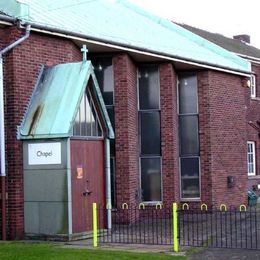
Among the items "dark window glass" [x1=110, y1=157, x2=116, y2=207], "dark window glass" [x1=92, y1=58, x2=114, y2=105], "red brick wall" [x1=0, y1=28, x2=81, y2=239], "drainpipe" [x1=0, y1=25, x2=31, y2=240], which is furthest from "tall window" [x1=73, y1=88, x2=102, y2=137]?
"dark window glass" [x1=92, y1=58, x2=114, y2=105]

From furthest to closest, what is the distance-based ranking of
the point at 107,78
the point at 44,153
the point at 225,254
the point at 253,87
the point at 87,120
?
1. the point at 253,87
2. the point at 107,78
3. the point at 87,120
4. the point at 44,153
5. the point at 225,254

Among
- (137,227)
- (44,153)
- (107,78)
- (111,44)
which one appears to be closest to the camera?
(44,153)

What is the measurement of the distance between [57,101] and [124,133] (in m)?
4.25

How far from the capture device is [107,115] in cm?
1458

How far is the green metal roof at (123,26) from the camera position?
15156 millimetres

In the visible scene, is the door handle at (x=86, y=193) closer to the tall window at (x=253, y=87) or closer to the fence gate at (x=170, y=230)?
the fence gate at (x=170, y=230)

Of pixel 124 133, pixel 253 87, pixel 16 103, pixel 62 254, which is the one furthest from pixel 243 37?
pixel 62 254

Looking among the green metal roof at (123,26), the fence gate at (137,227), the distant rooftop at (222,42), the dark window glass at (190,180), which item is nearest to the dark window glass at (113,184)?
the fence gate at (137,227)

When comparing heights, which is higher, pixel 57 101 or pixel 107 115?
pixel 57 101

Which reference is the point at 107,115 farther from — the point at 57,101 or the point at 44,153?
the point at 44,153

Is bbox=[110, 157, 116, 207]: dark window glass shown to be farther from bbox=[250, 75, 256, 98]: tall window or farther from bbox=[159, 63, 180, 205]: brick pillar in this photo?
bbox=[250, 75, 256, 98]: tall window

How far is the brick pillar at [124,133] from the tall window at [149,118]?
1.13m

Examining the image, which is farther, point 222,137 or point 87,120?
point 222,137

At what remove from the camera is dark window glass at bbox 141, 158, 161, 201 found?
18.9 m
